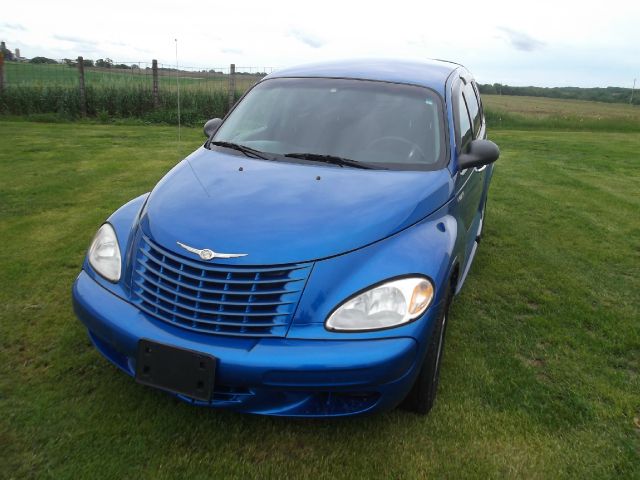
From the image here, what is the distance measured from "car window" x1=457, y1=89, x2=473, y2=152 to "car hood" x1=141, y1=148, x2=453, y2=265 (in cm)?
56

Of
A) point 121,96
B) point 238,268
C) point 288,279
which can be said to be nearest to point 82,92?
point 121,96

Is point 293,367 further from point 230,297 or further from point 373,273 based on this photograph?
point 373,273

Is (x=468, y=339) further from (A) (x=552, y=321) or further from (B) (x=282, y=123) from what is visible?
(B) (x=282, y=123)

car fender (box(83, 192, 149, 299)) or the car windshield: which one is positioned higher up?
the car windshield

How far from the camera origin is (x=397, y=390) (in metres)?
2.20

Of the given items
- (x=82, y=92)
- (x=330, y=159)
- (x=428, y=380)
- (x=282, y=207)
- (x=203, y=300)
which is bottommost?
(x=428, y=380)

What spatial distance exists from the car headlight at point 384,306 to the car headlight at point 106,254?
110cm

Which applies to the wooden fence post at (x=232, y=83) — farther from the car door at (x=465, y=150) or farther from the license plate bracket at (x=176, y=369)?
the license plate bracket at (x=176, y=369)

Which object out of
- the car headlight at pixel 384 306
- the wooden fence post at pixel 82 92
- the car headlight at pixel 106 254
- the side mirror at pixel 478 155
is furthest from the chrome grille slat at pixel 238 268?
the wooden fence post at pixel 82 92

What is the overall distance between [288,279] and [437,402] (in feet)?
3.66

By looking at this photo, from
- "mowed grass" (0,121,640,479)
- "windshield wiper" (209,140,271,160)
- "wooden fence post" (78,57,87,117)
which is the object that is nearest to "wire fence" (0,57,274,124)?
"wooden fence post" (78,57,87,117)

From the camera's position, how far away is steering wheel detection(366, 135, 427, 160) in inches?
123

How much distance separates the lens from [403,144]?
125 inches

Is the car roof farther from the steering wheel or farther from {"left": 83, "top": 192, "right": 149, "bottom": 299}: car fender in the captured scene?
{"left": 83, "top": 192, "right": 149, "bottom": 299}: car fender
